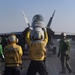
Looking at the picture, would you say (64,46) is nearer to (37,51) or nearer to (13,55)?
(37,51)

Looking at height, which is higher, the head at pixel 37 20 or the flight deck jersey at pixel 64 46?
the head at pixel 37 20

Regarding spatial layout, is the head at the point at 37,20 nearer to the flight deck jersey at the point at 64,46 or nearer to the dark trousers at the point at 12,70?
the flight deck jersey at the point at 64,46

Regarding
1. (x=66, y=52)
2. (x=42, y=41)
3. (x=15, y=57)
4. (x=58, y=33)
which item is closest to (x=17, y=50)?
(x=15, y=57)

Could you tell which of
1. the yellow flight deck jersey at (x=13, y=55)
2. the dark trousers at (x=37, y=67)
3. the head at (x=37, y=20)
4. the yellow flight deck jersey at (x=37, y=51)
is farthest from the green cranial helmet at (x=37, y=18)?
the yellow flight deck jersey at (x=13, y=55)

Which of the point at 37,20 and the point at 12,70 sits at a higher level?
the point at 37,20

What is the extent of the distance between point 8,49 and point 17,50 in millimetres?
271

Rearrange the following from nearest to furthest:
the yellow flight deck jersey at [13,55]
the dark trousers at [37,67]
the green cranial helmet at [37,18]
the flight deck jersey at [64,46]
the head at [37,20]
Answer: the yellow flight deck jersey at [13,55]
the dark trousers at [37,67]
the flight deck jersey at [64,46]
the head at [37,20]
the green cranial helmet at [37,18]

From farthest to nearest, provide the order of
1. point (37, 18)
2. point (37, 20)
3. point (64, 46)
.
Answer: point (37, 18) < point (37, 20) < point (64, 46)

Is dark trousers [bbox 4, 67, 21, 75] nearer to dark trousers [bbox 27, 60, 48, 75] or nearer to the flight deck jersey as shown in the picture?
dark trousers [bbox 27, 60, 48, 75]

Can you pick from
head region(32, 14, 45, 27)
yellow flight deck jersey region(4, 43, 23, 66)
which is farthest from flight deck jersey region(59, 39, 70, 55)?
head region(32, 14, 45, 27)

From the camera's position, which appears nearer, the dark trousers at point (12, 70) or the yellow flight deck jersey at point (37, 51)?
the dark trousers at point (12, 70)

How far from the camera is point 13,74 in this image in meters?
9.12

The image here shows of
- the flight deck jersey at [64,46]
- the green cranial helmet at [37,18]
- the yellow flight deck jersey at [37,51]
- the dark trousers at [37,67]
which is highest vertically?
the yellow flight deck jersey at [37,51]

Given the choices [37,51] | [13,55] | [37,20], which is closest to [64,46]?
[37,51]
